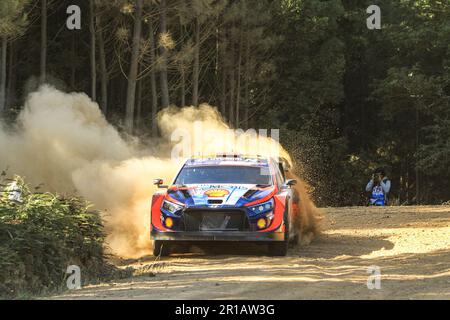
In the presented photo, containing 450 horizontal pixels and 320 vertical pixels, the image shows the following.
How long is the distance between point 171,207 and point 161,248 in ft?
2.39

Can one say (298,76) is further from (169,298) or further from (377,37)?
(169,298)

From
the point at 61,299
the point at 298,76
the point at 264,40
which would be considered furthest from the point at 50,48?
the point at 61,299

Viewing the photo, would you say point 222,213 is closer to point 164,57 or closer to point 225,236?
point 225,236

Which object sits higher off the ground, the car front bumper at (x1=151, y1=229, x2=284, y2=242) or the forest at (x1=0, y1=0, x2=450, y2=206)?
the forest at (x1=0, y1=0, x2=450, y2=206)

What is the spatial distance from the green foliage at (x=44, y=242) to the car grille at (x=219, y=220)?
1.50 metres

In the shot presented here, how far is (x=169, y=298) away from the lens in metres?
9.24

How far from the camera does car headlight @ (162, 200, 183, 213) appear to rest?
14.0 m

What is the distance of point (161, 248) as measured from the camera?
561 inches

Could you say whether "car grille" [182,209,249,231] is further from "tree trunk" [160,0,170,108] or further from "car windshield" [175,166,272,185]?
"tree trunk" [160,0,170,108]

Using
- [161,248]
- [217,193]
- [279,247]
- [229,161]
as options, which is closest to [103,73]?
[229,161]

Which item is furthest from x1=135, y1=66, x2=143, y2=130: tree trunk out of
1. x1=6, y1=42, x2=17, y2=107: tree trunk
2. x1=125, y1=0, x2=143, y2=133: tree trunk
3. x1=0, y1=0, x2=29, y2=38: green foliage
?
x1=0, y1=0, x2=29, y2=38: green foliage

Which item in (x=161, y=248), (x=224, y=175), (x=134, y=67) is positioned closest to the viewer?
(x=161, y=248)

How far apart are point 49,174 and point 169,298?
11870mm
